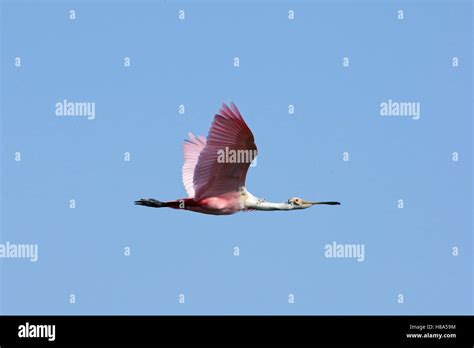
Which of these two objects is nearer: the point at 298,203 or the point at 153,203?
the point at 153,203

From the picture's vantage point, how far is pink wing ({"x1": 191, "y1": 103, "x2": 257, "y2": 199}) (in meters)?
18.1

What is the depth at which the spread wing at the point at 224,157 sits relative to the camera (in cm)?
A: 1814

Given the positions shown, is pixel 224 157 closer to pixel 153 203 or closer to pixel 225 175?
pixel 225 175

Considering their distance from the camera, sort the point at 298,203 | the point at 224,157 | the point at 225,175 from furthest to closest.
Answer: the point at 298,203 < the point at 225,175 < the point at 224,157

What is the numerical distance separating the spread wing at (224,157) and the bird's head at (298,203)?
121 centimetres

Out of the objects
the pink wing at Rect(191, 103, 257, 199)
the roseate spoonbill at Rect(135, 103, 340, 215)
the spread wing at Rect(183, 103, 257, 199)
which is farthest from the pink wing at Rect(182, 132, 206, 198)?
the pink wing at Rect(191, 103, 257, 199)

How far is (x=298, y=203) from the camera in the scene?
66.8 ft

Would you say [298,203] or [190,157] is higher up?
[190,157]

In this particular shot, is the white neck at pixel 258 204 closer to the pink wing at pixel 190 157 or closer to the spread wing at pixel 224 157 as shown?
the spread wing at pixel 224 157

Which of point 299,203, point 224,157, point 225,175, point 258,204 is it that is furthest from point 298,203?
point 224,157

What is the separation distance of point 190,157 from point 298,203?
199 centimetres
